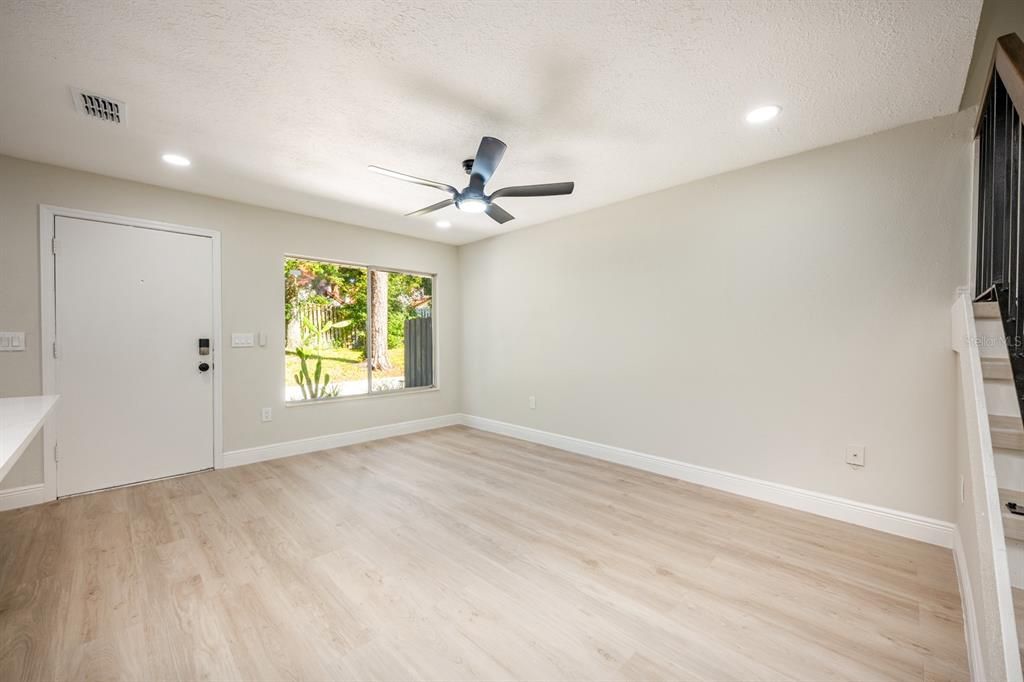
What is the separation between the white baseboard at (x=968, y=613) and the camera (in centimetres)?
143

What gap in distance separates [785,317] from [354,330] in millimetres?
4165

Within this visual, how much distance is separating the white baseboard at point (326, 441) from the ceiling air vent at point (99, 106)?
2771 millimetres

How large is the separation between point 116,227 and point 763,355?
17.0ft

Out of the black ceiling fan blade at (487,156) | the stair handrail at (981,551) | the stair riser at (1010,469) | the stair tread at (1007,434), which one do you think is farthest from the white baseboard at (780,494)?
the black ceiling fan blade at (487,156)

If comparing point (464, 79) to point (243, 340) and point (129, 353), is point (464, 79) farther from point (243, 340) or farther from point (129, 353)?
point (129, 353)

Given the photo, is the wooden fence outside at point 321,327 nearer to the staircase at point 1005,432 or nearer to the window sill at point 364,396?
the window sill at point 364,396

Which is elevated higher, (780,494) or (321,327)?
(321,327)

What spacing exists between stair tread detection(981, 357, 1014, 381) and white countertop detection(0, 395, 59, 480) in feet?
10.5

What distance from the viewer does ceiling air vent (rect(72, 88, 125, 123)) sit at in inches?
86.4

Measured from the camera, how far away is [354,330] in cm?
476

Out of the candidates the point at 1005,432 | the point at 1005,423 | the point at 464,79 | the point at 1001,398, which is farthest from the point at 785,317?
the point at 464,79

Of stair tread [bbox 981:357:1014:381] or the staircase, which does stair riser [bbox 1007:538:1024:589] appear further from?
stair tread [bbox 981:357:1014:381]

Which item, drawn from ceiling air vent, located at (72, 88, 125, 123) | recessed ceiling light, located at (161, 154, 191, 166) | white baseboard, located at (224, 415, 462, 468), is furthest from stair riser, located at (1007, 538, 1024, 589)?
white baseboard, located at (224, 415, 462, 468)

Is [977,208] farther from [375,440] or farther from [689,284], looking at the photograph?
[375,440]
